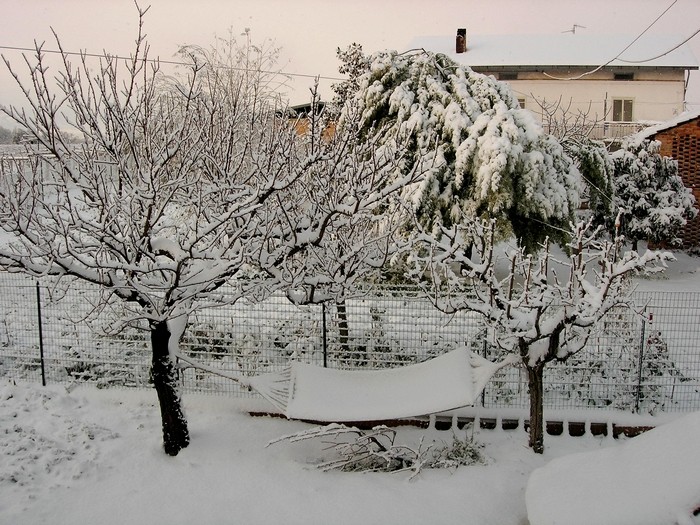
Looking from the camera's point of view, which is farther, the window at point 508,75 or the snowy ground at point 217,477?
the window at point 508,75

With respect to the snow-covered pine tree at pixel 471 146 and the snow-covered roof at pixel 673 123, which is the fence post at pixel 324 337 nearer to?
the snow-covered pine tree at pixel 471 146

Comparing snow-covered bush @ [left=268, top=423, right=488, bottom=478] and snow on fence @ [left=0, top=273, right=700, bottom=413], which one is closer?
snow-covered bush @ [left=268, top=423, right=488, bottom=478]

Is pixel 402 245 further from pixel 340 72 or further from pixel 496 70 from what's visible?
pixel 496 70

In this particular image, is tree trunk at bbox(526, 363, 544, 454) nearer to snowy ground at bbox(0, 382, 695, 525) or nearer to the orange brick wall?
snowy ground at bbox(0, 382, 695, 525)

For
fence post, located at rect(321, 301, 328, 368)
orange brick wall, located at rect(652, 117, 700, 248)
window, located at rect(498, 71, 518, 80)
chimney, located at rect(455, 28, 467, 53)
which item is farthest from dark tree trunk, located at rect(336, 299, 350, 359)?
chimney, located at rect(455, 28, 467, 53)

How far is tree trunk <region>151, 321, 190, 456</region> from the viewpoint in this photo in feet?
17.2

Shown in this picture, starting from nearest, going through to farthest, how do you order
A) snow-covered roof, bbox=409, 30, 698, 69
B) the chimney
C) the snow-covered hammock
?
the snow-covered hammock, snow-covered roof, bbox=409, 30, 698, 69, the chimney

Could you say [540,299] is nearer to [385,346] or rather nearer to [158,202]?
[385,346]

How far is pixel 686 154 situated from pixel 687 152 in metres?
0.06

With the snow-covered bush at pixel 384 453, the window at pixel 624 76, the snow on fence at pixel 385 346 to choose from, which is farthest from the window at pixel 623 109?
the snow-covered bush at pixel 384 453

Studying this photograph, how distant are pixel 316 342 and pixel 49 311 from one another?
3144 mm

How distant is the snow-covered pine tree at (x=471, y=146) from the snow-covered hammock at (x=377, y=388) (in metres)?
3.95

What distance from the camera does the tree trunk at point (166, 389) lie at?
525 cm

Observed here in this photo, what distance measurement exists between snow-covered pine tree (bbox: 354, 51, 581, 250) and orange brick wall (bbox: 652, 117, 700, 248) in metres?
8.38
